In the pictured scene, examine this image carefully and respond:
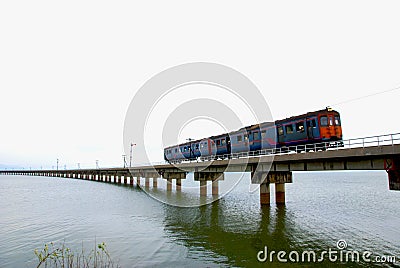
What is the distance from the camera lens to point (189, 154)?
48.0m

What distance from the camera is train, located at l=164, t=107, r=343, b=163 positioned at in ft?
77.0

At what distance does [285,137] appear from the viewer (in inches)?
1068

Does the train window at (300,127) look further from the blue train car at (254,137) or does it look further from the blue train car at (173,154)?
the blue train car at (173,154)

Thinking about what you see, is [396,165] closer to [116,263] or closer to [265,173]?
[265,173]

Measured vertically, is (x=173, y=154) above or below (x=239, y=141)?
below

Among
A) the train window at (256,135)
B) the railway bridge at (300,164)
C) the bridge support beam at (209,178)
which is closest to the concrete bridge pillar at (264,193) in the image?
the railway bridge at (300,164)

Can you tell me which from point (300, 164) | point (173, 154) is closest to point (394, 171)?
point (300, 164)

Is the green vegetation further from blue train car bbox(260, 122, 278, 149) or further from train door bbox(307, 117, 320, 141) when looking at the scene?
blue train car bbox(260, 122, 278, 149)

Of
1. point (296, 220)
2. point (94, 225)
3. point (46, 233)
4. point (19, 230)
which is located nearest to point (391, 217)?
point (296, 220)

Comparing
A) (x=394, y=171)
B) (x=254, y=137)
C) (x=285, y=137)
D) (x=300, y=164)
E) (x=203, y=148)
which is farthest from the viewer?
(x=203, y=148)

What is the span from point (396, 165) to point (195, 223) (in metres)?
14.6

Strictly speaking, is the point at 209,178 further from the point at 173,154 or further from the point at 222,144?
the point at 173,154

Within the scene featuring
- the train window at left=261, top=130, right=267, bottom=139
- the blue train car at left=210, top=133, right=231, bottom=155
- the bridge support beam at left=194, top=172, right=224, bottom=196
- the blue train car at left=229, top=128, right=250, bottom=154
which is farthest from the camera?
the bridge support beam at left=194, top=172, right=224, bottom=196

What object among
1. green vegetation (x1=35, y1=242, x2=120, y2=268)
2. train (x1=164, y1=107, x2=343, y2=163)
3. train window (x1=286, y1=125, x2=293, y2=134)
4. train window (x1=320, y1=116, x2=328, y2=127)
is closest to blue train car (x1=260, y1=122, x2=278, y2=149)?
train (x1=164, y1=107, x2=343, y2=163)
